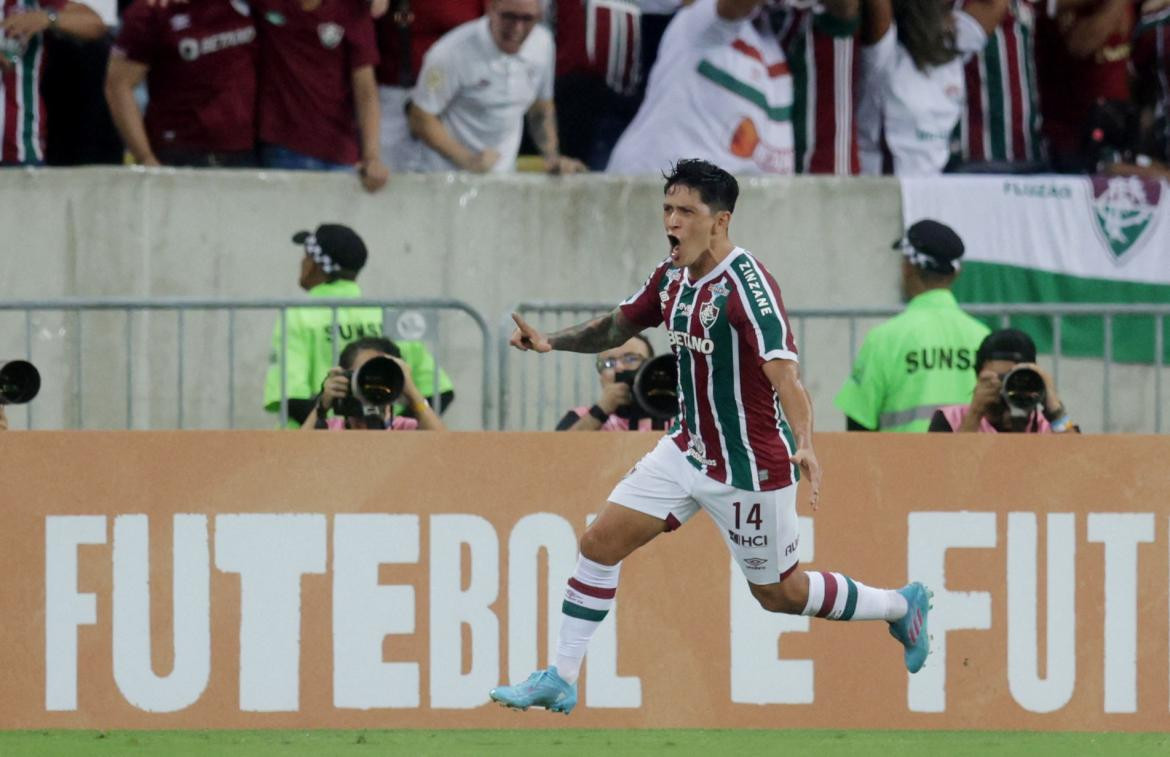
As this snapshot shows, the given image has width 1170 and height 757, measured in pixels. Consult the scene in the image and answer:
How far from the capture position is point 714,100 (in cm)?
1170

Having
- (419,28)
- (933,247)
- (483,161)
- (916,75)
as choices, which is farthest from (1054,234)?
(419,28)

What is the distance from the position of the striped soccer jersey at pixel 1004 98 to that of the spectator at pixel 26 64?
521 centimetres

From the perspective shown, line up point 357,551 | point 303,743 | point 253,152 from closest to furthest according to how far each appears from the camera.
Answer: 1. point 303,743
2. point 357,551
3. point 253,152

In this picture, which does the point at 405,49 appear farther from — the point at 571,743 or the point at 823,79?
the point at 571,743

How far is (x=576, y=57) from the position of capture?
12258 mm

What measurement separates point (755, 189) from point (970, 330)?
1.94 meters

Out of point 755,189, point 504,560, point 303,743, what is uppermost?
point 755,189

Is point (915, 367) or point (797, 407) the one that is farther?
point (915, 367)

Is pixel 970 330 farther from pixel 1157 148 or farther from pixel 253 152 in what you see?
pixel 253 152

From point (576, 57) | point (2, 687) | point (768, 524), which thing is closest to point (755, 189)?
point (576, 57)

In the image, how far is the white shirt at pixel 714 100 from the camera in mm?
11680

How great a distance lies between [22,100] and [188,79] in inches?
36.0

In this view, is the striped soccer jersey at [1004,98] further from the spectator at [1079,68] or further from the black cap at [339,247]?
the black cap at [339,247]

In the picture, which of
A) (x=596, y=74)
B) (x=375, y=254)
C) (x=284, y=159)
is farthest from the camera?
(x=596, y=74)
